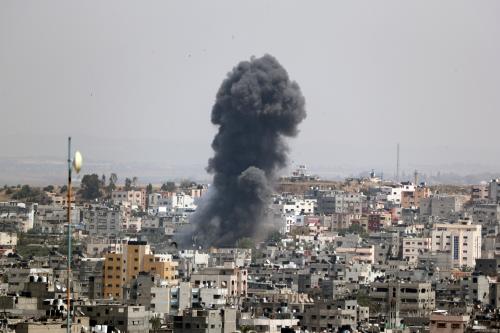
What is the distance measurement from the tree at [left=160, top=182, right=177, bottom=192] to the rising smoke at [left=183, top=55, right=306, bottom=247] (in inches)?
1821

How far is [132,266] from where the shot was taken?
8475cm

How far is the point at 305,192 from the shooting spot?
6708 inches

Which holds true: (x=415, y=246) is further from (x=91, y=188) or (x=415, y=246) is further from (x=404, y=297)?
(x=404, y=297)

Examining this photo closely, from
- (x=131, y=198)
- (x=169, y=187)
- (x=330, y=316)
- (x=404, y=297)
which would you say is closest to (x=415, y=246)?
(x=131, y=198)

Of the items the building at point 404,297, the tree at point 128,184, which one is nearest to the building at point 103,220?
the tree at point 128,184

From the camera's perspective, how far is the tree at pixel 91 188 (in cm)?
15288

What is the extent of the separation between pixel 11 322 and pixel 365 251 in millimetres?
63477

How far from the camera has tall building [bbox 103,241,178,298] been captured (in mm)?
82062

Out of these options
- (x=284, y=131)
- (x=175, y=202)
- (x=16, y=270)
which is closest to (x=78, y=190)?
(x=175, y=202)

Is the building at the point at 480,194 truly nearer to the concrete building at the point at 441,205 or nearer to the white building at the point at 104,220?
the concrete building at the point at 441,205

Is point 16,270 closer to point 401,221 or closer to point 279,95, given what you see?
point 279,95

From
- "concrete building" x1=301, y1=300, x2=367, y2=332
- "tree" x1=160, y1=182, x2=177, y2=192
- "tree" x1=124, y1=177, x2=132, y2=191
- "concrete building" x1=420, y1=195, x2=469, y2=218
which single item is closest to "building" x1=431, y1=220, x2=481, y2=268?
"concrete building" x1=420, y1=195, x2=469, y2=218

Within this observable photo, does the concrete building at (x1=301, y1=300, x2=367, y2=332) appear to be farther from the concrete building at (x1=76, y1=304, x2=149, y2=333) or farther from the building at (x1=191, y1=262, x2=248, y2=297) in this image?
the building at (x1=191, y1=262, x2=248, y2=297)

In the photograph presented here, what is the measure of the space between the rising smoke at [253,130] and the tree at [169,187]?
46.3 metres
